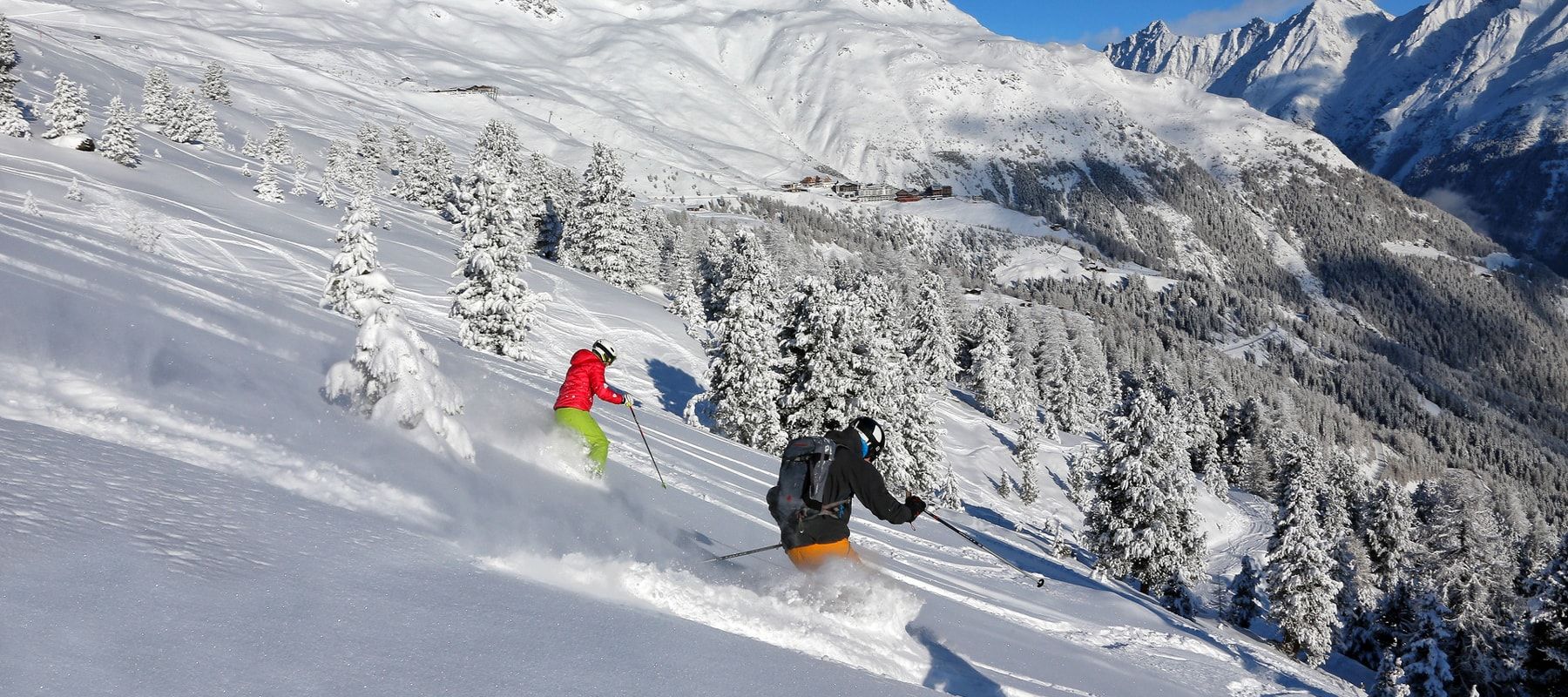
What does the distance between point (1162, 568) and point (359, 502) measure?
108 feet

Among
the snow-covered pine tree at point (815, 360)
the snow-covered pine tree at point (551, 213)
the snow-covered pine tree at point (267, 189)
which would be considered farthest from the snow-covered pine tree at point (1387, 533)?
the snow-covered pine tree at point (267, 189)

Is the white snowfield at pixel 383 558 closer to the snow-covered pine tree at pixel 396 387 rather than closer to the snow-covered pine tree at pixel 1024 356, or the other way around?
the snow-covered pine tree at pixel 396 387

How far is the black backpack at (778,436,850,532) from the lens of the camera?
23.0ft

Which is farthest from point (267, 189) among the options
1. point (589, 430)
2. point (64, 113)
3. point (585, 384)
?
point (589, 430)

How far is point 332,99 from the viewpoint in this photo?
138m

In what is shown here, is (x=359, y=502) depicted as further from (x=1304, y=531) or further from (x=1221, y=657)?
(x=1304, y=531)

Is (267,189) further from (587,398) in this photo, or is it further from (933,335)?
(933,335)

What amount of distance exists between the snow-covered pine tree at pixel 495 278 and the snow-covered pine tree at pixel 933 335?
41330 millimetres

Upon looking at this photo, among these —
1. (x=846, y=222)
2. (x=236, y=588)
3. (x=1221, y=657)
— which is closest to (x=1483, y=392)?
(x=846, y=222)

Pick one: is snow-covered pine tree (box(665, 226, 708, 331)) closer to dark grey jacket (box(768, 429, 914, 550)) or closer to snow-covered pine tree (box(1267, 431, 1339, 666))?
snow-covered pine tree (box(1267, 431, 1339, 666))

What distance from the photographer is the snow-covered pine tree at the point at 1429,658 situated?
95.2ft

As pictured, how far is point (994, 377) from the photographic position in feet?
223

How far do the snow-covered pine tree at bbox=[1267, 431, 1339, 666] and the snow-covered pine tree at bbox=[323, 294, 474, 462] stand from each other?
125ft

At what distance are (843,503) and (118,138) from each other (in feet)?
114
